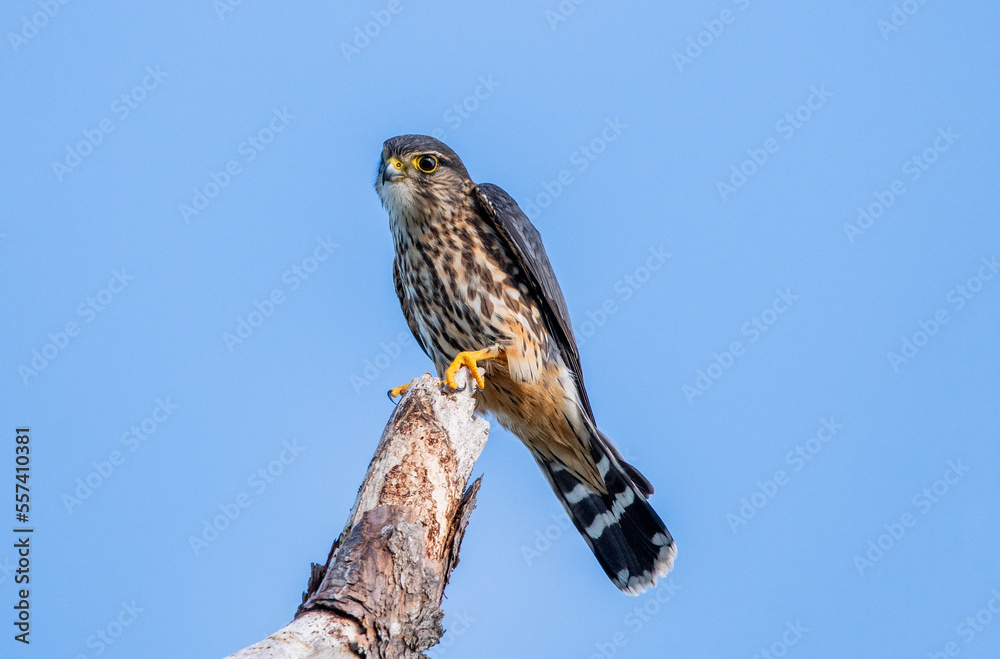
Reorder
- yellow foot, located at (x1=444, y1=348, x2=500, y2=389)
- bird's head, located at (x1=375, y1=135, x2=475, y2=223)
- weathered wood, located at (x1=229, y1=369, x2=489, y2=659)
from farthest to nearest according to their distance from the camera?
bird's head, located at (x1=375, y1=135, x2=475, y2=223), yellow foot, located at (x1=444, y1=348, x2=500, y2=389), weathered wood, located at (x1=229, y1=369, x2=489, y2=659)

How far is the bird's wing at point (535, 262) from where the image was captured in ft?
14.3

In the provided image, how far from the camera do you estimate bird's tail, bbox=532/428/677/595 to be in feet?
14.7

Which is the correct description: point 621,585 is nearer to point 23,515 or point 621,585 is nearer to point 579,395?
point 579,395

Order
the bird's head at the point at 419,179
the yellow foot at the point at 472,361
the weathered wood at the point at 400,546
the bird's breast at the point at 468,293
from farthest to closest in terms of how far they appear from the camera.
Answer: the bird's head at the point at 419,179
the bird's breast at the point at 468,293
the yellow foot at the point at 472,361
the weathered wood at the point at 400,546

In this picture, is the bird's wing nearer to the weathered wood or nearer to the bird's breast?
the bird's breast

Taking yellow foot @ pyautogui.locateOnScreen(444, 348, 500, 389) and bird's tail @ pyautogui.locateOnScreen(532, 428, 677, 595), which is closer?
yellow foot @ pyautogui.locateOnScreen(444, 348, 500, 389)

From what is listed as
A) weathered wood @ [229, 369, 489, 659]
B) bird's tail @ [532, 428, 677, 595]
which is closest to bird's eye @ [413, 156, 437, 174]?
weathered wood @ [229, 369, 489, 659]

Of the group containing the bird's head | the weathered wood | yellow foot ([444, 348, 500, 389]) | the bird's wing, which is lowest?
the weathered wood

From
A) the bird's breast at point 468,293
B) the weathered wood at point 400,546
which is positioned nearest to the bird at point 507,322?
the bird's breast at point 468,293

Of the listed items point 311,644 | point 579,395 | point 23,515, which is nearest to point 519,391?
point 579,395

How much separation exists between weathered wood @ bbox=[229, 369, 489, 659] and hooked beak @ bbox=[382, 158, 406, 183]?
139cm

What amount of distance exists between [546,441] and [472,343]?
729mm

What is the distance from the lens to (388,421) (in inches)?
134

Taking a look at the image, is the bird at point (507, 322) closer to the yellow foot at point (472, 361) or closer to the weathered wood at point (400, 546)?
the yellow foot at point (472, 361)
